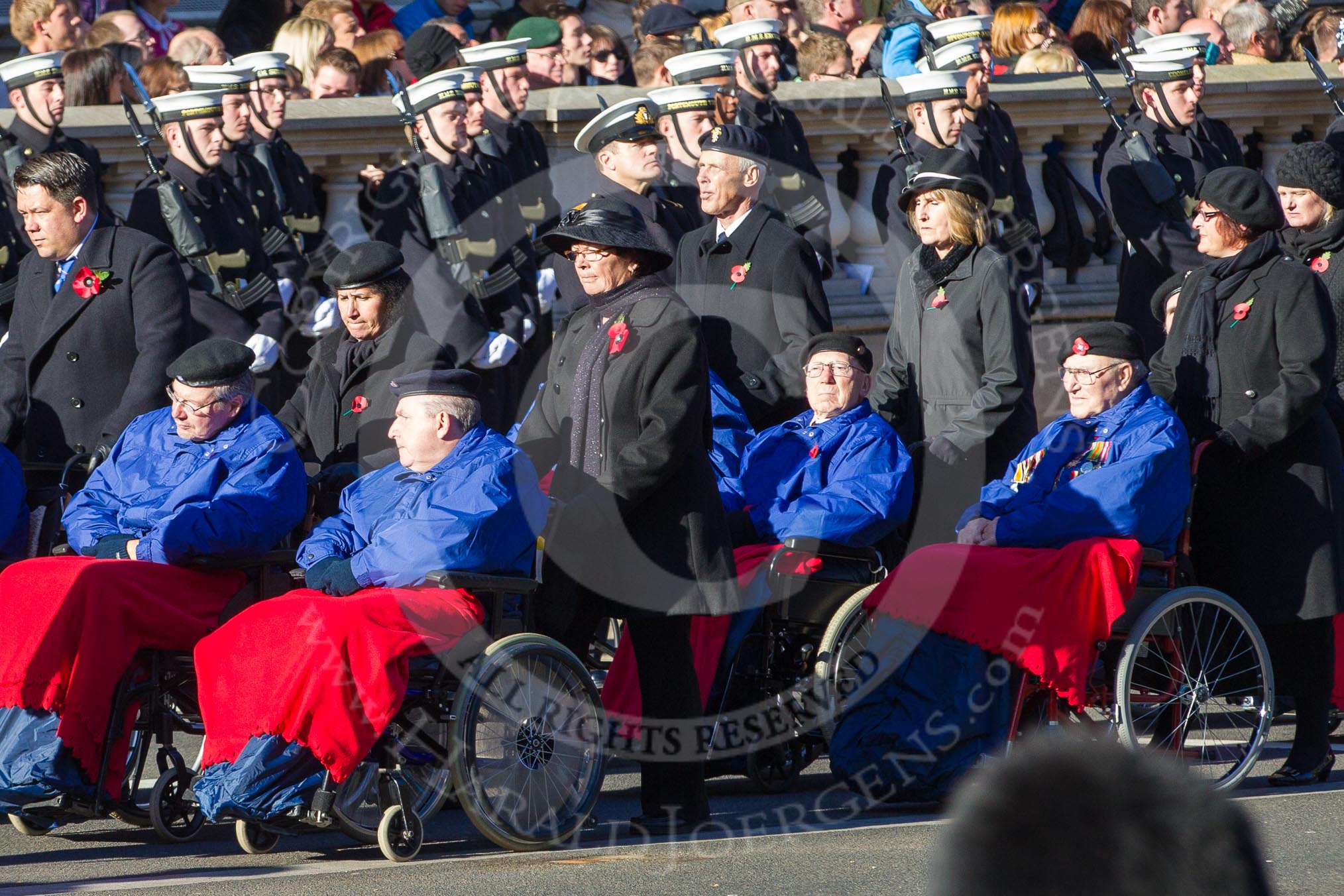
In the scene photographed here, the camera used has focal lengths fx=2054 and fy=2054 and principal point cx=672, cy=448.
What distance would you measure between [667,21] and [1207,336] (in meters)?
4.59

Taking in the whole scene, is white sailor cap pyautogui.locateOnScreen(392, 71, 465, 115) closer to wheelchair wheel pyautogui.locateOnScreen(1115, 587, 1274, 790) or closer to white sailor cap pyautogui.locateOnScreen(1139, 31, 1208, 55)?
white sailor cap pyautogui.locateOnScreen(1139, 31, 1208, 55)

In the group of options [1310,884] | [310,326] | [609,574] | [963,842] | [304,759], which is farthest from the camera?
[310,326]

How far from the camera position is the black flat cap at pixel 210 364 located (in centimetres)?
567

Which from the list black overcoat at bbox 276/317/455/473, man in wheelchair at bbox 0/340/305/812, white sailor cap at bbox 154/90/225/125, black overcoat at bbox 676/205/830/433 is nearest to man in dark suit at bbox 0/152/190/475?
black overcoat at bbox 276/317/455/473

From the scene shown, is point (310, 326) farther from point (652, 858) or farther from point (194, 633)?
point (652, 858)

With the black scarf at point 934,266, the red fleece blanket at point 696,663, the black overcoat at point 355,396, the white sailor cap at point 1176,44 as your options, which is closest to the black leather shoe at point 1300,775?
the red fleece blanket at point 696,663

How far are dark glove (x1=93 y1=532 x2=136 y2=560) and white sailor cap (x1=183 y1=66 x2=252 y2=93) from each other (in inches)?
116

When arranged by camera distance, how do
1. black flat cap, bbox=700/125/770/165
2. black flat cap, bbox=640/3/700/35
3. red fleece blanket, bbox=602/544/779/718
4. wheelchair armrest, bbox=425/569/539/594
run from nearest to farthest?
wheelchair armrest, bbox=425/569/539/594, red fleece blanket, bbox=602/544/779/718, black flat cap, bbox=700/125/770/165, black flat cap, bbox=640/3/700/35

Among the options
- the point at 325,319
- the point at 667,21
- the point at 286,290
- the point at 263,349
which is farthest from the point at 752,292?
the point at 667,21

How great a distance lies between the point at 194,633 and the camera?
539 centimetres

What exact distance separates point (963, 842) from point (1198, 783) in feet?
0.52

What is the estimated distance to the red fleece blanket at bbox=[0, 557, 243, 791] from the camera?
202 inches

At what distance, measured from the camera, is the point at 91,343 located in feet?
21.9

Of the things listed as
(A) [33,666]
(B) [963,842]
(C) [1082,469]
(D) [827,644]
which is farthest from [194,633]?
(B) [963,842]
